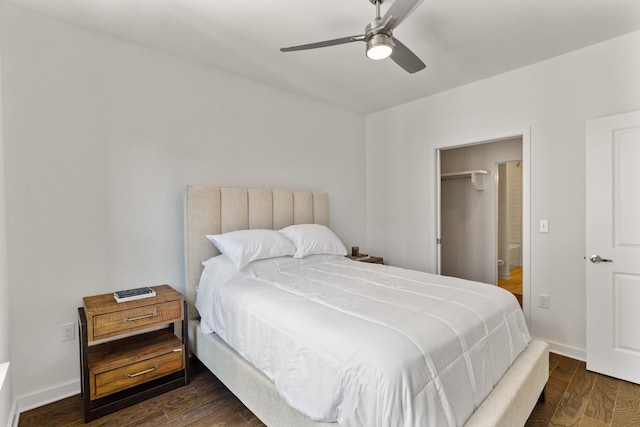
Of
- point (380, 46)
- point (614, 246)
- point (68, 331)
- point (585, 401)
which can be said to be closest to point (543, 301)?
point (614, 246)

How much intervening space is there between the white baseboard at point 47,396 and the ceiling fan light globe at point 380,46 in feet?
9.64

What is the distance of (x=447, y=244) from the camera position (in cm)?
515

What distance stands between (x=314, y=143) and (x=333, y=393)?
290 centimetres

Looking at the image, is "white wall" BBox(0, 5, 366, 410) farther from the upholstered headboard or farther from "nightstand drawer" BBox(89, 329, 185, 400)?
"nightstand drawer" BBox(89, 329, 185, 400)

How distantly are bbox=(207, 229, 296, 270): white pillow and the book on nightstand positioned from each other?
0.58 metres

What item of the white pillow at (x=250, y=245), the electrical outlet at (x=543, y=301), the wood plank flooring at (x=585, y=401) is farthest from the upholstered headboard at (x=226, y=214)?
the wood plank flooring at (x=585, y=401)

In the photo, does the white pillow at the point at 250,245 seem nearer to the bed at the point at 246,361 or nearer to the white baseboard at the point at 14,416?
the bed at the point at 246,361

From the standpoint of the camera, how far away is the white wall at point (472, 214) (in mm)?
4578

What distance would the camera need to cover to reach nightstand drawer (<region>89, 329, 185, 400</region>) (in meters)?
1.92

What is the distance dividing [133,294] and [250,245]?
87cm

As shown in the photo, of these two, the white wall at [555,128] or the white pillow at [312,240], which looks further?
the white pillow at [312,240]

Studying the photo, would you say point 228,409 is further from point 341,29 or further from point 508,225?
point 508,225

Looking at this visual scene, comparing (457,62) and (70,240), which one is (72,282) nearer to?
(70,240)

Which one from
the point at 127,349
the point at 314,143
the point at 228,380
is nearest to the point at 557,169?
the point at 314,143
